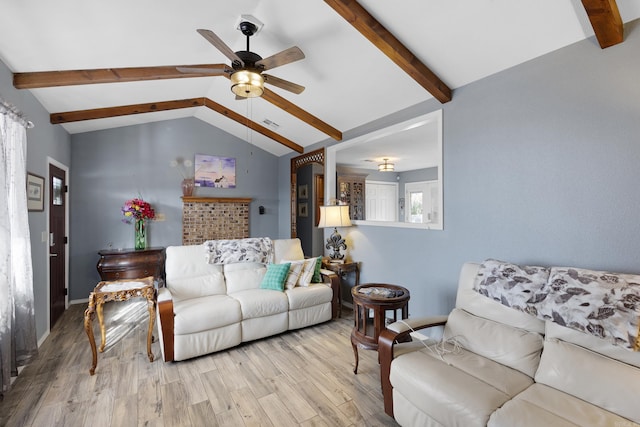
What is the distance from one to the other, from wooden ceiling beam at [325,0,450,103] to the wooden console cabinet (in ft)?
13.3

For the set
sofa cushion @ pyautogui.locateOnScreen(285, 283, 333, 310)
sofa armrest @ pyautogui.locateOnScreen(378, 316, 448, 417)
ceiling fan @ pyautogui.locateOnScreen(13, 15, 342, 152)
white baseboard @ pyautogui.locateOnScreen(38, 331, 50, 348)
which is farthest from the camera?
sofa cushion @ pyautogui.locateOnScreen(285, 283, 333, 310)

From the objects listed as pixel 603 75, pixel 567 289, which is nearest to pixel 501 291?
pixel 567 289

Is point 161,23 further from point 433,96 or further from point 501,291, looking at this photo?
point 501,291

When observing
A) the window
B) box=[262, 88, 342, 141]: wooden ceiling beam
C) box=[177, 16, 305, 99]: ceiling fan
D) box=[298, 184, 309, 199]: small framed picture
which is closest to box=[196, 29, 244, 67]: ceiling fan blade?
box=[177, 16, 305, 99]: ceiling fan

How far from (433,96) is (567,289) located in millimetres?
2070

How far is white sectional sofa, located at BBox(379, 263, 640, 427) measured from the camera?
54.1 inches

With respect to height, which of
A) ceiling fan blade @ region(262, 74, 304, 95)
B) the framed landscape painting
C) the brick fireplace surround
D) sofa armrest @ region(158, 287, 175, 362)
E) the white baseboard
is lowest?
the white baseboard

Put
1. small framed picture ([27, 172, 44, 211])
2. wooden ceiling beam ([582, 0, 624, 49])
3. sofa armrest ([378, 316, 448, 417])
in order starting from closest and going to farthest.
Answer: wooden ceiling beam ([582, 0, 624, 49]) → sofa armrest ([378, 316, 448, 417]) → small framed picture ([27, 172, 44, 211])

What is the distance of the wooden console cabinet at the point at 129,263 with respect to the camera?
423 centimetres

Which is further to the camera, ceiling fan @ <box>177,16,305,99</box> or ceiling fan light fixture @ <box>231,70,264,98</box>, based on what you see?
ceiling fan light fixture @ <box>231,70,264,98</box>

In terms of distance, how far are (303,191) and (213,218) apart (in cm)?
207

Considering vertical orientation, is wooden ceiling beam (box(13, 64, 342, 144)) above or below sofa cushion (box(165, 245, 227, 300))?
above

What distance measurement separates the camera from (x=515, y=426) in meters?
1.28

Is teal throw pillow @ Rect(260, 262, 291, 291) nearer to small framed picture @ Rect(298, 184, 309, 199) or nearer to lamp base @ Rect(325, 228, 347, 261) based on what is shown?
lamp base @ Rect(325, 228, 347, 261)
